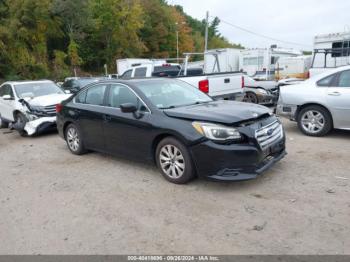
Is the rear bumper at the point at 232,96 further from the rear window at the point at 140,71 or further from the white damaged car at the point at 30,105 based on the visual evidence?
the rear window at the point at 140,71

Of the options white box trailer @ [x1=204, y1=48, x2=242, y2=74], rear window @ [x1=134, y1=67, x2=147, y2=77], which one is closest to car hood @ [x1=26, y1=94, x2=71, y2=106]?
rear window @ [x1=134, y1=67, x2=147, y2=77]

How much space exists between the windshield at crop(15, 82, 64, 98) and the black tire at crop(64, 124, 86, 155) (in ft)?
11.1

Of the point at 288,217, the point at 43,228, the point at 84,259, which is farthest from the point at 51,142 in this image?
the point at 288,217

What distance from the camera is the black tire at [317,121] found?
7.07 m

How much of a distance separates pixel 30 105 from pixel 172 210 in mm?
6583

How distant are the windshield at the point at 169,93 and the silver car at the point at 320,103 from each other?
2.57 metres

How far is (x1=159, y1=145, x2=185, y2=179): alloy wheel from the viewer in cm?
481

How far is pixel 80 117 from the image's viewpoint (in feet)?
21.4

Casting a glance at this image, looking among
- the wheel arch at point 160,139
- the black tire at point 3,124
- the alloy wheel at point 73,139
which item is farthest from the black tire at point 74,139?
the black tire at point 3,124

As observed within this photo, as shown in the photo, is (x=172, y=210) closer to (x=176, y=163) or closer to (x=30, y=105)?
(x=176, y=163)

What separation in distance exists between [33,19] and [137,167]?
35243 mm

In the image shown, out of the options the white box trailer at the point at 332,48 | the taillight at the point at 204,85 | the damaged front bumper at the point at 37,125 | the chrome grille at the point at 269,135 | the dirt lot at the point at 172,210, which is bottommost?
the dirt lot at the point at 172,210

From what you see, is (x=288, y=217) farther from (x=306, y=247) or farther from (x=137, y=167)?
(x=137, y=167)

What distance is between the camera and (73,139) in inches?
273
